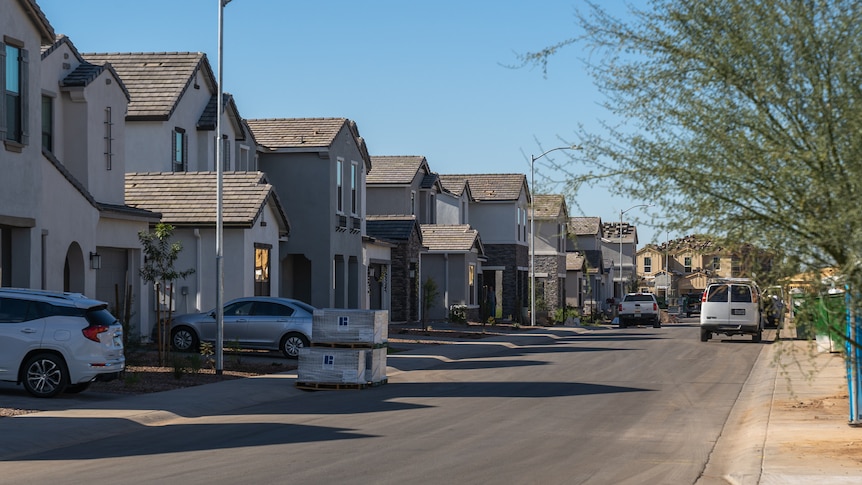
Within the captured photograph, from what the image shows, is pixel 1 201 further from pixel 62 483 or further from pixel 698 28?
pixel 698 28

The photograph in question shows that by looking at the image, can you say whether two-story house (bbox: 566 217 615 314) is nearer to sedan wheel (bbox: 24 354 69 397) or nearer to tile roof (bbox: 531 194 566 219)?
sedan wheel (bbox: 24 354 69 397)

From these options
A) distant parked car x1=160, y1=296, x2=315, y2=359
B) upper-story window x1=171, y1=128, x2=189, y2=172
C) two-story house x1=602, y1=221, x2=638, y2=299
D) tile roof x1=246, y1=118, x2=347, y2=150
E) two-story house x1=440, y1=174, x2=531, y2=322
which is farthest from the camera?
two-story house x1=602, y1=221, x2=638, y2=299

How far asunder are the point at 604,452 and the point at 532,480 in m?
2.35

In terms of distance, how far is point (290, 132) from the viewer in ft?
141

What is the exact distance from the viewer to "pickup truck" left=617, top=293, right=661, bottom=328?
194ft

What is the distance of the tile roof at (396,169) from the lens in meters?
56.7

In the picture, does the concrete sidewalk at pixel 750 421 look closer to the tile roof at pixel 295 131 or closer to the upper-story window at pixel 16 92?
the upper-story window at pixel 16 92

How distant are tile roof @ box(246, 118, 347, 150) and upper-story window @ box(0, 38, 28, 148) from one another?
18259 millimetres

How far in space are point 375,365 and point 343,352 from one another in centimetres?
84

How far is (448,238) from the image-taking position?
59438 millimetres

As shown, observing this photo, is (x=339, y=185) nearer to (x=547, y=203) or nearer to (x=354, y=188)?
(x=354, y=188)

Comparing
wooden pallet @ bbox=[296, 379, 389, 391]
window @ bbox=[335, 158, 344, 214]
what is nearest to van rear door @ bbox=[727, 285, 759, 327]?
window @ bbox=[335, 158, 344, 214]

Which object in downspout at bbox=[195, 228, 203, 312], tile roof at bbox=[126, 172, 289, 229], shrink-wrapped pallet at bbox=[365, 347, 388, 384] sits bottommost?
shrink-wrapped pallet at bbox=[365, 347, 388, 384]

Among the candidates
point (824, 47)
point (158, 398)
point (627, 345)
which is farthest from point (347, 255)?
point (824, 47)
